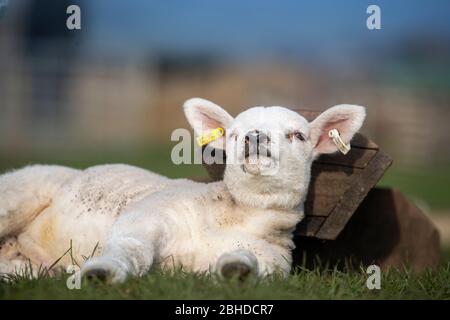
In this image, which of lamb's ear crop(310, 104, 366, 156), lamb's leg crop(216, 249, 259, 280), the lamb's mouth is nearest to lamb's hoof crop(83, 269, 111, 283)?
lamb's leg crop(216, 249, 259, 280)

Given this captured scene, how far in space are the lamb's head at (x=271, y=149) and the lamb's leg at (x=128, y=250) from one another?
69cm

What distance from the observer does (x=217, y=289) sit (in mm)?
4938

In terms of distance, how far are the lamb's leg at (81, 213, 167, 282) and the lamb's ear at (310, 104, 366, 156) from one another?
153 centimetres

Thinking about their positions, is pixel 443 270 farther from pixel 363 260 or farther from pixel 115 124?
pixel 115 124

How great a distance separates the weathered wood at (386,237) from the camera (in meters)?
7.75

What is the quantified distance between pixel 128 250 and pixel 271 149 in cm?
123

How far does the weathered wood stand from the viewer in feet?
25.4

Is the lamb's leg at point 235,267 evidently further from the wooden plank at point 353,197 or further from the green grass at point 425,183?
the green grass at point 425,183

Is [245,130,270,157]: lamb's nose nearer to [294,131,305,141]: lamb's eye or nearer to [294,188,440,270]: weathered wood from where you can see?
[294,131,305,141]: lamb's eye

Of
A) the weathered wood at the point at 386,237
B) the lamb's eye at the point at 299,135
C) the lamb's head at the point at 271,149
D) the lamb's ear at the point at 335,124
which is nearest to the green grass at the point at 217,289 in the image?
the lamb's head at the point at 271,149

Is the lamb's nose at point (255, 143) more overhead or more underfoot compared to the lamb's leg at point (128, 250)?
more overhead

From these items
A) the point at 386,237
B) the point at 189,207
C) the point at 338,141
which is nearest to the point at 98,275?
the point at 189,207

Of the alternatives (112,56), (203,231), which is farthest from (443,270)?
(112,56)

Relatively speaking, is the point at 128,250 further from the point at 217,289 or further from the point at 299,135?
the point at 299,135
